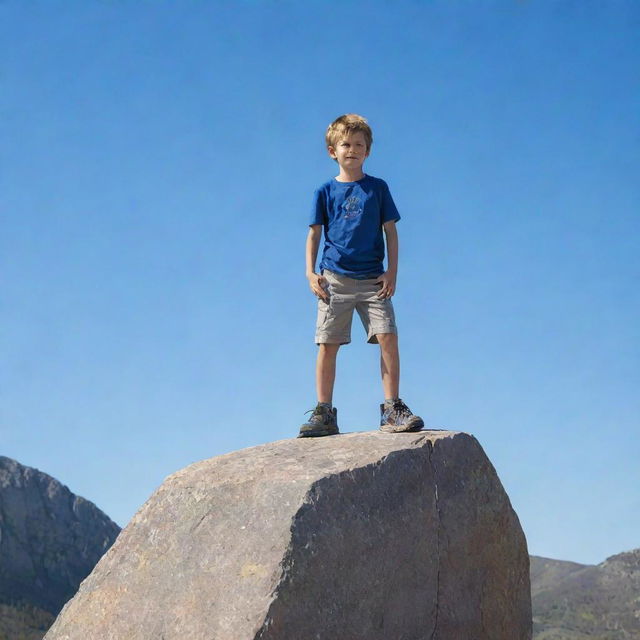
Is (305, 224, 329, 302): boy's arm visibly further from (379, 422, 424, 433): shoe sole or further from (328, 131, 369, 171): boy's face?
(379, 422, 424, 433): shoe sole

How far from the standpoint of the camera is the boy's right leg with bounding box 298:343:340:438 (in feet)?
26.6

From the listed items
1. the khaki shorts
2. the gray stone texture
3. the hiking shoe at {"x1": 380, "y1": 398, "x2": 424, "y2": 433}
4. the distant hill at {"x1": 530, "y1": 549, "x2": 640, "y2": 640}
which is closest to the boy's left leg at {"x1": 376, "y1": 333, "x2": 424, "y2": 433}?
the hiking shoe at {"x1": 380, "y1": 398, "x2": 424, "y2": 433}

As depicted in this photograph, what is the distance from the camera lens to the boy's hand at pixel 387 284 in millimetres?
8211

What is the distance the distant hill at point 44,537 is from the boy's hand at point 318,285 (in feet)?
461

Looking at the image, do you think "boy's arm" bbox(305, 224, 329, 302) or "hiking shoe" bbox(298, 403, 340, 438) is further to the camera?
"boy's arm" bbox(305, 224, 329, 302)

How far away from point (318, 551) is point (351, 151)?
12.0 feet

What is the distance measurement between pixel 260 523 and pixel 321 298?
252 cm

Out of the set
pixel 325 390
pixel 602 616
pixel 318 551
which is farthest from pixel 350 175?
pixel 602 616

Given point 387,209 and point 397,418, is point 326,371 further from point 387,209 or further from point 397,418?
point 387,209

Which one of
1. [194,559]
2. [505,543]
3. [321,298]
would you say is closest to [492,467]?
[505,543]

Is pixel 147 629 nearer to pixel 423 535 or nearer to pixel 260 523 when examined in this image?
pixel 260 523

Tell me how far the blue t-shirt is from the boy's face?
0.19 meters

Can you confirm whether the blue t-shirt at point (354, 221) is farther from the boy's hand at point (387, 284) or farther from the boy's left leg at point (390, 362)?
the boy's left leg at point (390, 362)

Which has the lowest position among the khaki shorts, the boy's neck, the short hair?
the khaki shorts
